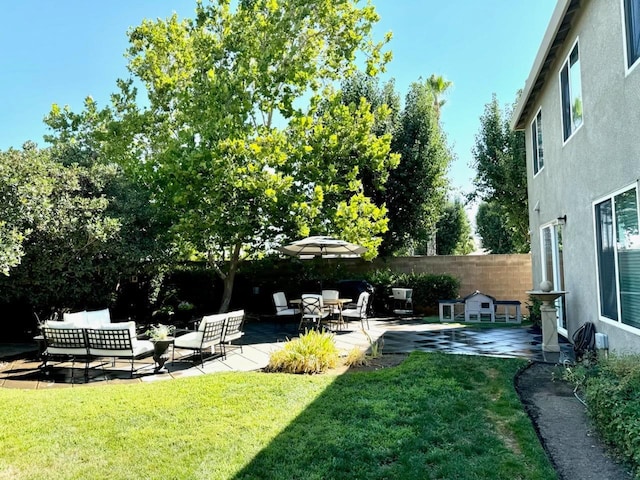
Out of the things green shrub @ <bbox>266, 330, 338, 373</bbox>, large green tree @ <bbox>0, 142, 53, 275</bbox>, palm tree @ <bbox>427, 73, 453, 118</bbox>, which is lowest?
green shrub @ <bbox>266, 330, 338, 373</bbox>

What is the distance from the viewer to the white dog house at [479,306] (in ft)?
43.3

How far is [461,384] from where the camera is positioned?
5.96 metres

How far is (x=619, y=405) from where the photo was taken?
3.90 metres

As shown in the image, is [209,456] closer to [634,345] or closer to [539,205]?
[634,345]

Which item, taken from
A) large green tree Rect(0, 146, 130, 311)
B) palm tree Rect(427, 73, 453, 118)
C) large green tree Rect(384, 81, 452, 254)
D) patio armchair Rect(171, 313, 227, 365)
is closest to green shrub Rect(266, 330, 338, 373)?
patio armchair Rect(171, 313, 227, 365)

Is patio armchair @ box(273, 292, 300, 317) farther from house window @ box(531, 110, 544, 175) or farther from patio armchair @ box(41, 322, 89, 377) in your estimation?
house window @ box(531, 110, 544, 175)

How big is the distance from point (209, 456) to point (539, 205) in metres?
10.1

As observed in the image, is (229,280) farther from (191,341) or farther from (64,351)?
(64,351)

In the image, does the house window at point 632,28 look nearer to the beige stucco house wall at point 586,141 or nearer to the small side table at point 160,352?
the beige stucco house wall at point 586,141

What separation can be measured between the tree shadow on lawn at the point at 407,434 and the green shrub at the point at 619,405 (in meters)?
0.60

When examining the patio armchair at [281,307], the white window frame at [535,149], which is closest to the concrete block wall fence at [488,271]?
the white window frame at [535,149]

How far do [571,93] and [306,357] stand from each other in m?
6.47

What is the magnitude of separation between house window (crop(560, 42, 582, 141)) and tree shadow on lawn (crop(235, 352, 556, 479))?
4607mm

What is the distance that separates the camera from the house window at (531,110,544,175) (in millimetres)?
10987
